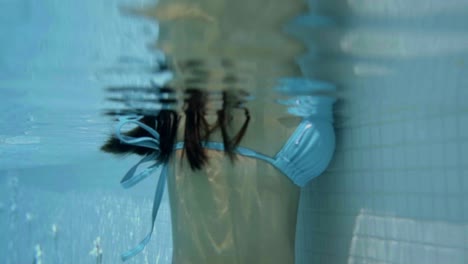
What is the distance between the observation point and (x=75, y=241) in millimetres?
8398

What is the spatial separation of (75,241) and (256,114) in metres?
5.98

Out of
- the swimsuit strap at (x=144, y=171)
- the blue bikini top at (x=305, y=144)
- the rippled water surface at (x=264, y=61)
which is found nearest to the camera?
the rippled water surface at (x=264, y=61)

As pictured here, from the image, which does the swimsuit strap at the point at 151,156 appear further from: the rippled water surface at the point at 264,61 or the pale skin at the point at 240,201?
the rippled water surface at the point at 264,61

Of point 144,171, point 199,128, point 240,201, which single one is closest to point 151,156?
point 144,171

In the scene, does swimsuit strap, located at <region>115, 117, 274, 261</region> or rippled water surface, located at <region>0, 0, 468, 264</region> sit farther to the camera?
swimsuit strap, located at <region>115, 117, 274, 261</region>

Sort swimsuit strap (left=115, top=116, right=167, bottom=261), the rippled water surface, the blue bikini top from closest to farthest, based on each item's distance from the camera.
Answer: the rippled water surface, the blue bikini top, swimsuit strap (left=115, top=116, right=167, bottom=261)

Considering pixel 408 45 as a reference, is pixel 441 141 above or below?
below

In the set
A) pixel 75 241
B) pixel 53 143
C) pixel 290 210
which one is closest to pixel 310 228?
pixel 290 210

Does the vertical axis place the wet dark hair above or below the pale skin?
above

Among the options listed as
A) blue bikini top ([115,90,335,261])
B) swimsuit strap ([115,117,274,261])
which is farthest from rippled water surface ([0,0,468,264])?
swimsuit strap ([115,117,274,261])

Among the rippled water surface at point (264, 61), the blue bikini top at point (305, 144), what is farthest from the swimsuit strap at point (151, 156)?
the rippled water surface at point (264, 61)

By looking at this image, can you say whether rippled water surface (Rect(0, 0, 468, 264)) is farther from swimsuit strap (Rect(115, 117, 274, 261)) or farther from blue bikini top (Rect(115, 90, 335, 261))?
swimsuit strap (Rect(115, 117, 274, 261))

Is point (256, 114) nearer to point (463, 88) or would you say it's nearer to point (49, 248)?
point (463, 88)

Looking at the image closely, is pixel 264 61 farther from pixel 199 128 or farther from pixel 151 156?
pixel 151 156
